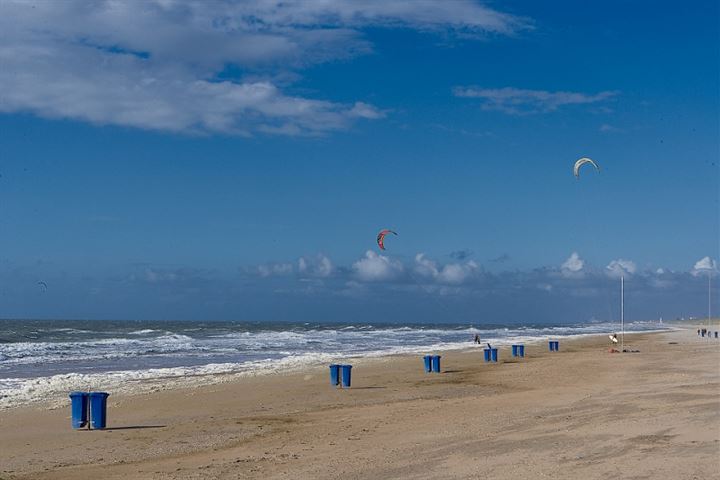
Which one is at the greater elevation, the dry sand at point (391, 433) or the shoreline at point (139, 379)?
the dry sand at point (391, 433)

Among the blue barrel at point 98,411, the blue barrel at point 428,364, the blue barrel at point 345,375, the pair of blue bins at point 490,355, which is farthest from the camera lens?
the pair of blue bins at point 490,355

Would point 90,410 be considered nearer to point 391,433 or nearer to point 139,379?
point 391,433

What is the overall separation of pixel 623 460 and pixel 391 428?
4.02m

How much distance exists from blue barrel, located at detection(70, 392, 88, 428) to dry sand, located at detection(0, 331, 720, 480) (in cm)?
26

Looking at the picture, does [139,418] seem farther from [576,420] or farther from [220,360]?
[220,360]

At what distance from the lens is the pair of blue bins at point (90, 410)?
12375 mm

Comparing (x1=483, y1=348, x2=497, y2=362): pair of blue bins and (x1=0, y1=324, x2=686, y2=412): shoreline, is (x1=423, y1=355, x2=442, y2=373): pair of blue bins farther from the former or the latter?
(x1=483, y1=348, x2=497, y2=362): pair of blue bins

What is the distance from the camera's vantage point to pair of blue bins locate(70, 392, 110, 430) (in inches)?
487

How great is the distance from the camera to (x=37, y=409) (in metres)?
14.9

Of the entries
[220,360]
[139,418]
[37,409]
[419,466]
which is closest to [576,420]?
[419,466]

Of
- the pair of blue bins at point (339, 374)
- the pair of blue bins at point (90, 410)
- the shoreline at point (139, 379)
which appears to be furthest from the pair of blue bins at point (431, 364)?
the pair of blue bins at point (90, 410)

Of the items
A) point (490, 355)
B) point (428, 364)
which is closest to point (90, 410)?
point (428, 364)

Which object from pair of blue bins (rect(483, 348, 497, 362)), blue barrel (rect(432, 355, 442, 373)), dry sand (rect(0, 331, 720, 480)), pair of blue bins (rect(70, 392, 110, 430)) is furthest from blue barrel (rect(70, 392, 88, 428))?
pair of blue bins (rect(483, 348, 497, 362))

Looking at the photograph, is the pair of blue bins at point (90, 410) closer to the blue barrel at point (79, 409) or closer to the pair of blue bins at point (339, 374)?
the blue barrel at point (79, 409)
